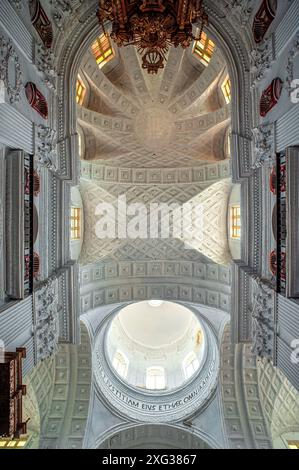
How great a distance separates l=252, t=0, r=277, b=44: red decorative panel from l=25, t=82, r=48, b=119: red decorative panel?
764 cm

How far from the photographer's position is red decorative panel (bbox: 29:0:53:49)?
430 inches

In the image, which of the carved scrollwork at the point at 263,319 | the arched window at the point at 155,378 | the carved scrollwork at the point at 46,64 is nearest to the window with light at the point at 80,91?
the carved scrollwork at the point at 46,64

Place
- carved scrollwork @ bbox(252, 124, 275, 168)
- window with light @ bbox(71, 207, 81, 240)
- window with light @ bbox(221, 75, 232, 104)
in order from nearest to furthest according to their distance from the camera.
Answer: carved scrollwork @ bbox(252, 124, 275, 168) → window with light @ bbox(221, 75, 232, 104) → window with light @ bbox(71, 207, 81, 240)

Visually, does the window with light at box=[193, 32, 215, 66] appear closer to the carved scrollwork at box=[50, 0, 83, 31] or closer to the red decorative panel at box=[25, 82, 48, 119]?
the carved scrollwork at box=[50, 0, 83, 31]

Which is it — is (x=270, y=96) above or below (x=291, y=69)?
below

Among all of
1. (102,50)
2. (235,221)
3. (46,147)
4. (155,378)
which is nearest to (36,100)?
(46,147)

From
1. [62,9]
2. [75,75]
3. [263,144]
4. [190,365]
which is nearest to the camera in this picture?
[263,144]

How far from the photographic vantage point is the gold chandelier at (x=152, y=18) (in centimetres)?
1010

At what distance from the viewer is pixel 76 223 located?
59.7 feet

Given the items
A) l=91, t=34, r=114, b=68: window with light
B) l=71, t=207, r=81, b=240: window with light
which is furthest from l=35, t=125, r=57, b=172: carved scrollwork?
l=91, t=34, r=114, b=68: window with light

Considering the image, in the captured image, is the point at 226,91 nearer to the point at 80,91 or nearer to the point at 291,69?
the point at 80,91

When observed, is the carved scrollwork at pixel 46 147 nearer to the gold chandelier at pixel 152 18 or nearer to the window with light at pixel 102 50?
the gold chandelier at pixel 152 18

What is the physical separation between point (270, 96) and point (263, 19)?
8.22ft
